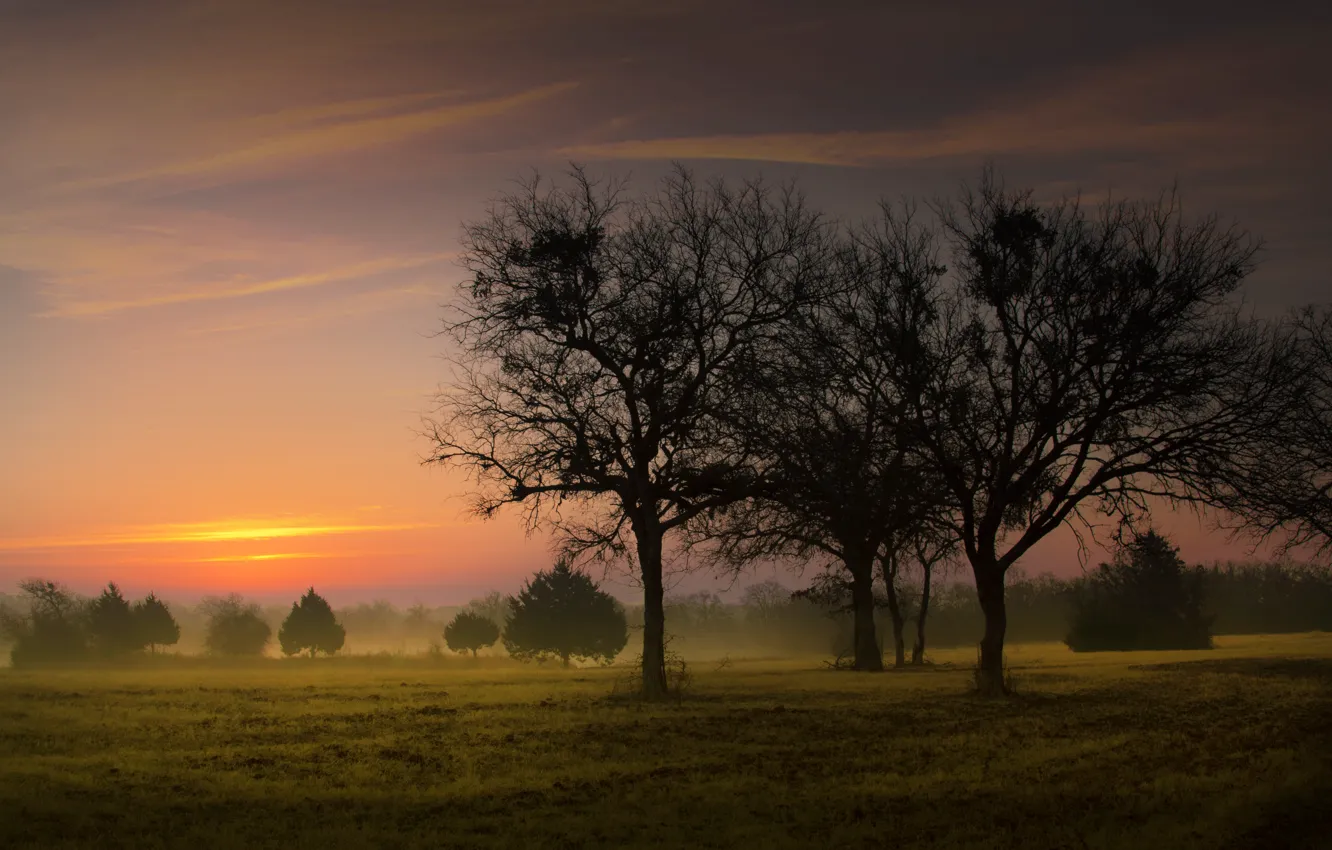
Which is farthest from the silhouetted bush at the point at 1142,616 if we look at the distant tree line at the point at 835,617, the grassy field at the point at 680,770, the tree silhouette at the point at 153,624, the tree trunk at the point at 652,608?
the tree silhouette at the point at 153,624

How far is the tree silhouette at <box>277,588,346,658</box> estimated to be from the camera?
91.6 m

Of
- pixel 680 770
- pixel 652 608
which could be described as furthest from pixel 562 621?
pixel 680 770

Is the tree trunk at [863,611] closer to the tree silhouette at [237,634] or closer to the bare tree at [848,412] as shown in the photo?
the bare tree at [848,412]

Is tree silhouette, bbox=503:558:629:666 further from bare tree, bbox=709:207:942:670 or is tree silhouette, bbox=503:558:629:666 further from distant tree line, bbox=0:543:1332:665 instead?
bare tree, bbox=709:207:942:670

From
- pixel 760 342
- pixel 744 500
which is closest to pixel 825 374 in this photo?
pixel 760 342

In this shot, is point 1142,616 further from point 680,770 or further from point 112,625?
point 112,625

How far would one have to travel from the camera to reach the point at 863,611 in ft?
144

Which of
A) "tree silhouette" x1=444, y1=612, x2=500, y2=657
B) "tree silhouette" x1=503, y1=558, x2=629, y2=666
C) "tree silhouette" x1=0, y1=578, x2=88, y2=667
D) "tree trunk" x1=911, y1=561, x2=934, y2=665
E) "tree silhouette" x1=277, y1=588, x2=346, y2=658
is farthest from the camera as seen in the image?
"tree silhouette" x1=277, y1=588, x2=346, y2=658

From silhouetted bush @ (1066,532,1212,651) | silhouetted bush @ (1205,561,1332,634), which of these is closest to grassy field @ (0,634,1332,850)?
silhouetted bush @ (1066,532,1212,651)

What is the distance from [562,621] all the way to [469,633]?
1305cm

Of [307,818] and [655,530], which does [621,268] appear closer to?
[655,530]

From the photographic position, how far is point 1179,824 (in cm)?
1278

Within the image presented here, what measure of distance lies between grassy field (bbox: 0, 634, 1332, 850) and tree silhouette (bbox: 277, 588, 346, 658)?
63786mm

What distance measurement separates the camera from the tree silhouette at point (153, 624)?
3049 inches
